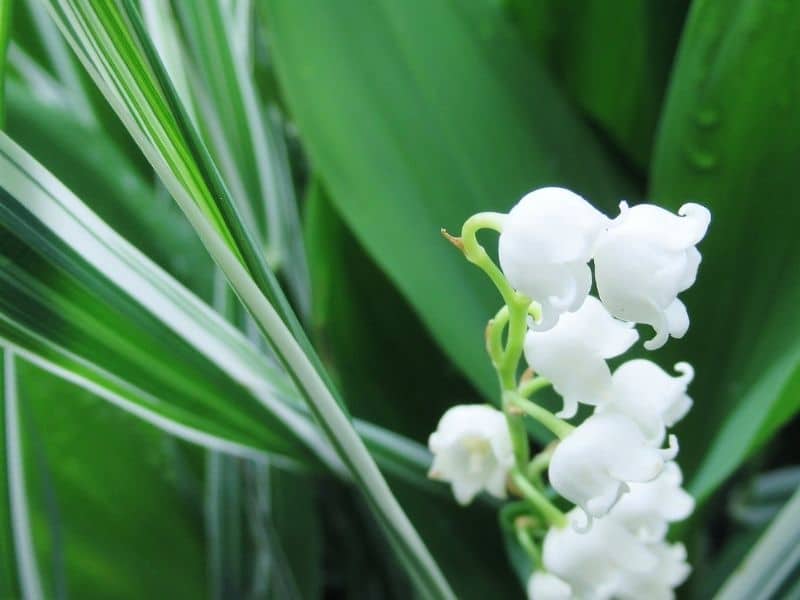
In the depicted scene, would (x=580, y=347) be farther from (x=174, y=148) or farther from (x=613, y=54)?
(x=613, y=54)

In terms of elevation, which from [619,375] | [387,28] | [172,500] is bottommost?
[619,375]

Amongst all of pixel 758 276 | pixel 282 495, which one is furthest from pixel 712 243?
pixel 282 495

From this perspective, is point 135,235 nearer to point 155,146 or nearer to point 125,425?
point 125,425

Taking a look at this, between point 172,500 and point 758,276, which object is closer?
point 758,276

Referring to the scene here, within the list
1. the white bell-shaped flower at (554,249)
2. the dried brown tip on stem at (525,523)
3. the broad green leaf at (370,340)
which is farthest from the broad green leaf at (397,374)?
the white bell-shaped flower at (554,249)

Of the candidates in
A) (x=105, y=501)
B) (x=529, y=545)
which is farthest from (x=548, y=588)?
(x=105, y=501)

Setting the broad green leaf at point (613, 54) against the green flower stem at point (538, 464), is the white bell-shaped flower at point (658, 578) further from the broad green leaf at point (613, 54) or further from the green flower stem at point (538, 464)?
the broad green leaf at point (613, 54)

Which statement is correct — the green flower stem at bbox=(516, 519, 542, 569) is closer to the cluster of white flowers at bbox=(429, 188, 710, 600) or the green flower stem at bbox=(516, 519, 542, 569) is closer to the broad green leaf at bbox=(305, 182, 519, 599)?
the cluster of white flowers at bbox=(429, 188, 710, 600)

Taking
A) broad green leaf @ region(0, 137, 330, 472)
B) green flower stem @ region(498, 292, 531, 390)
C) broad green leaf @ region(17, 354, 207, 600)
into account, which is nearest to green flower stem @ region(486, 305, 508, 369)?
green flower stem @ region(498, 292, 531, 390)
